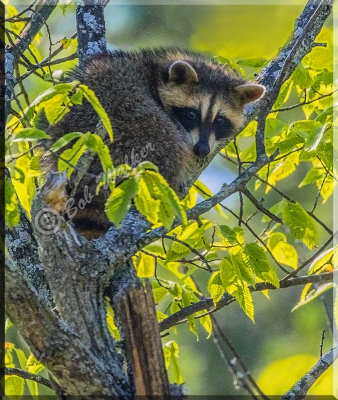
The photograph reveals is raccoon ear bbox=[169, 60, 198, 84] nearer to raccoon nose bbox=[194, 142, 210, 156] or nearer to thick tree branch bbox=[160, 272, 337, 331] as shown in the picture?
raccoon nose bbox=[194, 142, 210, 156]

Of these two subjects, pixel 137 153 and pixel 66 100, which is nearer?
pixel 66 100

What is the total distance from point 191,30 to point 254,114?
14.4 ft

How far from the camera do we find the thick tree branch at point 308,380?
396 cm

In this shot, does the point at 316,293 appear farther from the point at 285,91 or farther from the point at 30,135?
the point at 30,135

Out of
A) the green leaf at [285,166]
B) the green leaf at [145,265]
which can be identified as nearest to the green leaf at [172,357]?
the green leaf at [145,265]

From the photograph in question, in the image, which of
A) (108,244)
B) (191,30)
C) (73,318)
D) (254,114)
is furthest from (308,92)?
(191,30)

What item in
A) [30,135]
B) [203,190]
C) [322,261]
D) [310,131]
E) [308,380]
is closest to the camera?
[30,135]

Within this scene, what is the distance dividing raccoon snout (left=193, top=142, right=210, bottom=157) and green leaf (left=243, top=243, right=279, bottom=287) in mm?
1176

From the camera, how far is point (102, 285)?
12.6 feet

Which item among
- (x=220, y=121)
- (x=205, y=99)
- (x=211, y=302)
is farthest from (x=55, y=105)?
(x=220, y=121)

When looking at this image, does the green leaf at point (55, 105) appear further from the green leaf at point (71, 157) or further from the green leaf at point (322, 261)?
the green leaf at point (322, 261)

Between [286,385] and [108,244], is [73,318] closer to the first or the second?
[108,244]

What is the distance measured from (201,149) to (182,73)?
33.8 inches

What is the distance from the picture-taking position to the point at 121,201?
10.6ft
